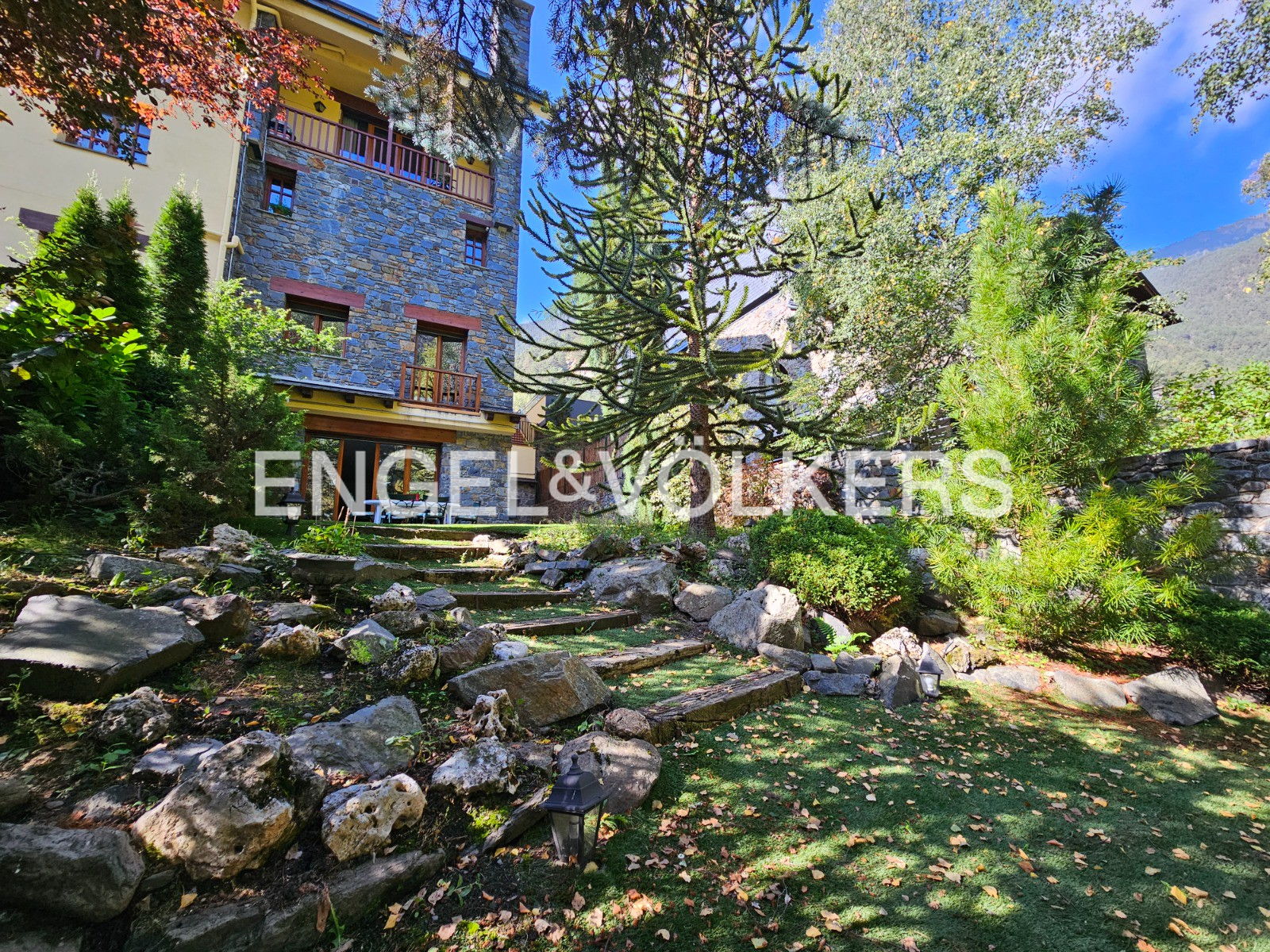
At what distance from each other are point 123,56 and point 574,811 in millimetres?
4132

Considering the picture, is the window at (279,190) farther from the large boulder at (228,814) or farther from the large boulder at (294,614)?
the large boulder at (228,814)

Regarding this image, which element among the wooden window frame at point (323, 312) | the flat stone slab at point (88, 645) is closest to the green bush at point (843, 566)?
the flat stone slab at point (88, 645)

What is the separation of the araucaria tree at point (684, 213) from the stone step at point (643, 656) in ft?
9.33

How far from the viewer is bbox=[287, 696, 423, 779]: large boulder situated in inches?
81.4

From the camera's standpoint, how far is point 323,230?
1121 cm

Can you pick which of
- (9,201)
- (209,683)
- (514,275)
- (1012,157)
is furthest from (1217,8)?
(9,201)


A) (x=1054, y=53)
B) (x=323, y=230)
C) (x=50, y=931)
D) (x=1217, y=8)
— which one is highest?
(x=1054, y=53)

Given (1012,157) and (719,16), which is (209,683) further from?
(1012,157)

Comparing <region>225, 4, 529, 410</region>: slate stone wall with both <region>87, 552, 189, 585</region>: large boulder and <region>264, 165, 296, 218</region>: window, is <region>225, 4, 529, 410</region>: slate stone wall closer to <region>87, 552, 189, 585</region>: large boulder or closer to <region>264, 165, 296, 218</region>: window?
<region>264, 165, 296, 218</region>: window

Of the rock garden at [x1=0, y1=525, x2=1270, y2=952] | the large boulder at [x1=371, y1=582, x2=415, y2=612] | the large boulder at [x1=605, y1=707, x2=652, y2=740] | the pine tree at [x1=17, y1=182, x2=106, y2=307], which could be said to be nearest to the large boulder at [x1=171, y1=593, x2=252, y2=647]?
the rock garden at [x1=0, y1=525, x2=1270, y2=952]

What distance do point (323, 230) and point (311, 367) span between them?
3246 mm

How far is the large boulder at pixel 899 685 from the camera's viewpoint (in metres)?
3.94

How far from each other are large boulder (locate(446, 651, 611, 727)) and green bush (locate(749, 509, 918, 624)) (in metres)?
3.01

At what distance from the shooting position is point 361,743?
86.3 inches
